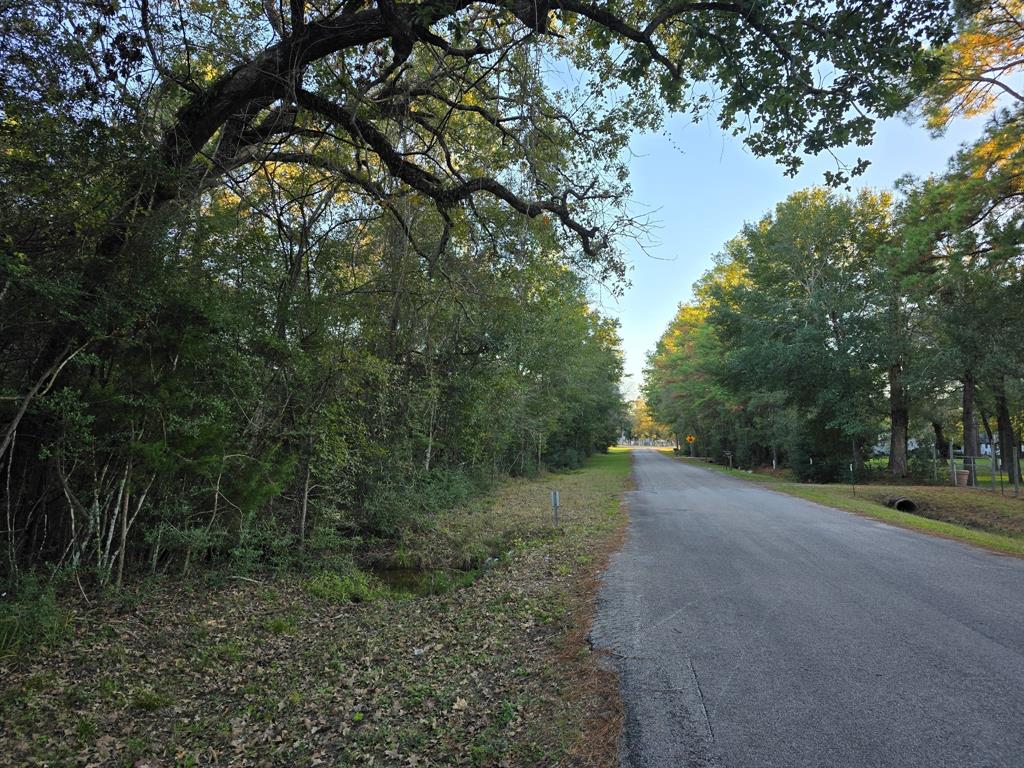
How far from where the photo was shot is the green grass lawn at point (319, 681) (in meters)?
3.77

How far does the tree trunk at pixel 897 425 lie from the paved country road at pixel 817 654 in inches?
770

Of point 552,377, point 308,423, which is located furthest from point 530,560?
point 552,377

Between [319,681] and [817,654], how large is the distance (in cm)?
422

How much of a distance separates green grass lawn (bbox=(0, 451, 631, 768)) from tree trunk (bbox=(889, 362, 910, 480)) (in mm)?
23596

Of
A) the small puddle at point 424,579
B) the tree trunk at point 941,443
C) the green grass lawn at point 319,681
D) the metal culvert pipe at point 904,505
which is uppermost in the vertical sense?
the tree trunk at point 941,443

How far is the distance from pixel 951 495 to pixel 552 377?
14535 mm

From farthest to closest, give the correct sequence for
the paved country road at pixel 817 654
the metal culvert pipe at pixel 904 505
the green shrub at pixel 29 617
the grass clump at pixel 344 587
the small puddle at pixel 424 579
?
1. the metal culvert pipe at pixel 904 505
2. the small puddle at pixel 424 579
3. the grass clump at pixel 344 587
4. the green shrub at pixel 29 617
5. the paved country road at pixel 817 654

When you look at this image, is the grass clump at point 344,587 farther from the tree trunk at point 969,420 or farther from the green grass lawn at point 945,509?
the tree trunk at point 969,420

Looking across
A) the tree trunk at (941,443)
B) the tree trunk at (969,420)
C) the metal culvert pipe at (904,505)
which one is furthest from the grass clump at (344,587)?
the tree trunk at (941,443)

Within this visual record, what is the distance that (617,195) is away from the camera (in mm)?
8273

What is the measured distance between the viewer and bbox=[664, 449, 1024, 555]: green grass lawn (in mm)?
11570

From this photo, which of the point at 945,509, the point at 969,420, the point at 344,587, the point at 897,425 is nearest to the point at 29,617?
the point at 344,587

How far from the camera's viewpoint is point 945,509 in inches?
659

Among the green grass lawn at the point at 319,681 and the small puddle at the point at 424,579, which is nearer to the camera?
the green grass lawn at the point at 319,681
